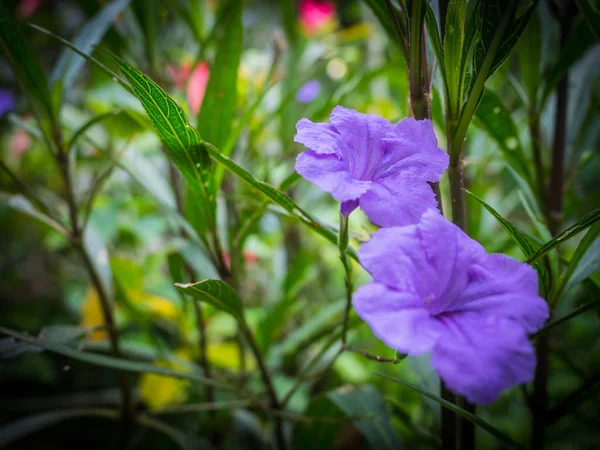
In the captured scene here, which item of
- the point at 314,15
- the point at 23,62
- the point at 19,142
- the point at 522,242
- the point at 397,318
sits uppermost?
the point at 314,15

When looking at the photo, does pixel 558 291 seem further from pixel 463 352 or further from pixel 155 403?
pixel 155 403

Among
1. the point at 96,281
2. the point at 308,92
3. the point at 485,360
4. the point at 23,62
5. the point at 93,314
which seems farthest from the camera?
the point at 308,92

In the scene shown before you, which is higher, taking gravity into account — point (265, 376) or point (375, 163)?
point (375, 163)

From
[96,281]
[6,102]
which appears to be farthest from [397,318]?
[6,102]

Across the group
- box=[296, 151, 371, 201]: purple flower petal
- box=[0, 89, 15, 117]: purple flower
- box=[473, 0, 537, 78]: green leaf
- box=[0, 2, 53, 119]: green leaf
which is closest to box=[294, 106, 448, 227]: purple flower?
box=[296, 151, 371, 201]: purple flower petal

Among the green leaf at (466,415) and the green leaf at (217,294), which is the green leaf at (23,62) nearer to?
the green leaf at (217,294)

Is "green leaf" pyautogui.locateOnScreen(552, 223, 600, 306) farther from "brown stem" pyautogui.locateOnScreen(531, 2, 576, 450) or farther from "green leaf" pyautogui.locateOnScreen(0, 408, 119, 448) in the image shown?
"green leaf" pyautogui.locateOnScreen(0, 408, 119, 448)

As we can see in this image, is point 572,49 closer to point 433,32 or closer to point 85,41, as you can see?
point 433,32
